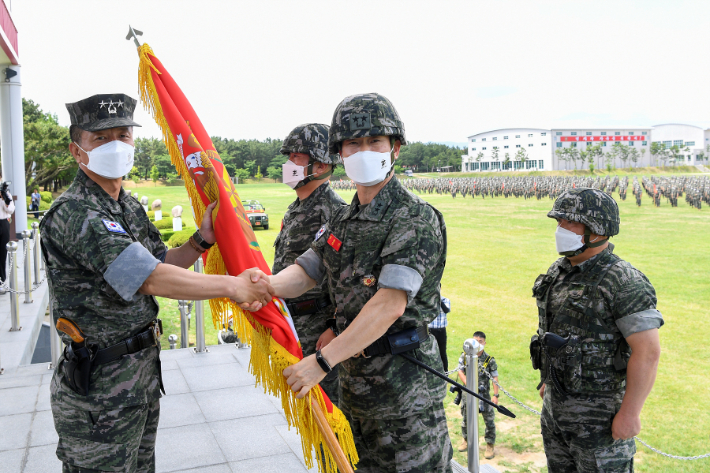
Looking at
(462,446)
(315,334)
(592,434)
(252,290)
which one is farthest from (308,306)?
(462,446)

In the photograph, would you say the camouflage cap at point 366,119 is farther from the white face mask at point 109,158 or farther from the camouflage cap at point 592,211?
the camouflage cap at point 592,211

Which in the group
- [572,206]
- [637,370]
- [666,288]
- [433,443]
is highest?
[572,206]

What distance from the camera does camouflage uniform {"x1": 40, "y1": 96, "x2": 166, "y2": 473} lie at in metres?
2.12

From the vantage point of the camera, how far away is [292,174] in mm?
3605

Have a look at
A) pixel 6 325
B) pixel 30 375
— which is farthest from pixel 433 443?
pixel 6 325

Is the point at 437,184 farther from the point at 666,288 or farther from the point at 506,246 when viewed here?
the point at 666,288

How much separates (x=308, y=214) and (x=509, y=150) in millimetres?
92134

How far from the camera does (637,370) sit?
97.3 inches

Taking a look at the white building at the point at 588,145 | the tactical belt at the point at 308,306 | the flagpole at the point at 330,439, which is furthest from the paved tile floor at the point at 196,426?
the white building at the point at 588,145

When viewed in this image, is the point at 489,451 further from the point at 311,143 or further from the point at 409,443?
the point at 311,143

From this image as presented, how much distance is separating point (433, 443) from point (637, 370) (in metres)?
1.05

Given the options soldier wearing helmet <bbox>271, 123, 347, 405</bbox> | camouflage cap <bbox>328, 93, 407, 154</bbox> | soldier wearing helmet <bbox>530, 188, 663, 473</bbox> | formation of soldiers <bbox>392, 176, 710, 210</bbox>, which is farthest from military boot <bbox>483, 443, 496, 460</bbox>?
formation of soldiers <bbox>392, 176, 710, 210</bbox>

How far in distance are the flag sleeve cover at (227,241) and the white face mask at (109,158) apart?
455 millimetres

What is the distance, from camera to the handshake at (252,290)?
2.41 m
